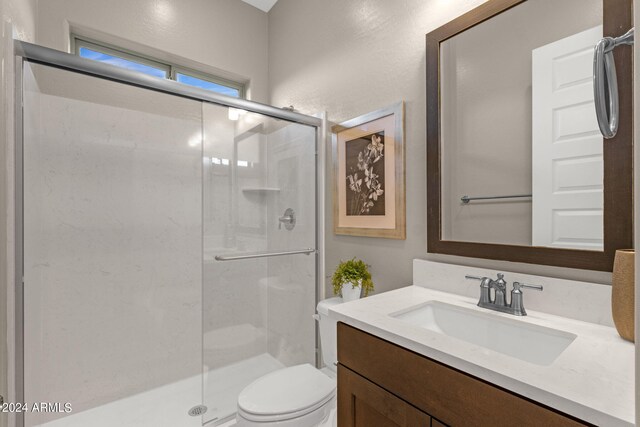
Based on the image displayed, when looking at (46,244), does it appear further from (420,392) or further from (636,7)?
(636,7)

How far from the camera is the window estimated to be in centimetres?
194

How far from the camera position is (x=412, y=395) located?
797 mm

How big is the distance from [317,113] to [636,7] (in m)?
1.75

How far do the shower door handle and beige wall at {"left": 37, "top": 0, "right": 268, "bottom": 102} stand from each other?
2.21 meters

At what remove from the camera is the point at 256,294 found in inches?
78.4

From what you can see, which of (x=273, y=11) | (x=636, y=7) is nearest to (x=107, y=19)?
(x=273, y=11)

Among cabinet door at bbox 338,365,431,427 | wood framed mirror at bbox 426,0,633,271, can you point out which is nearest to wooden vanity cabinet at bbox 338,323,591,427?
cabinet door at bbox 338,365,431,427

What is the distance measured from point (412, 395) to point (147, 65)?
2.48 m

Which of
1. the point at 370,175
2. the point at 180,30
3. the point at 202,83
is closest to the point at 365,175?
the point at 370,175

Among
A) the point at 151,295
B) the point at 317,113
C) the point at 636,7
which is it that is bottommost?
the point at 151,295

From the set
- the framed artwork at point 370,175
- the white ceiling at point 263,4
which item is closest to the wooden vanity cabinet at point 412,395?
the framed artwork at point 370,175

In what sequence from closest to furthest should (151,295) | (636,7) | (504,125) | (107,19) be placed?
(636,7) → (504,125) → (107,19) → (151,295)

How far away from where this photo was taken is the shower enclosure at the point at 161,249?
174 cm

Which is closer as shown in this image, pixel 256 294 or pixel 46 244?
pixel 46 244
